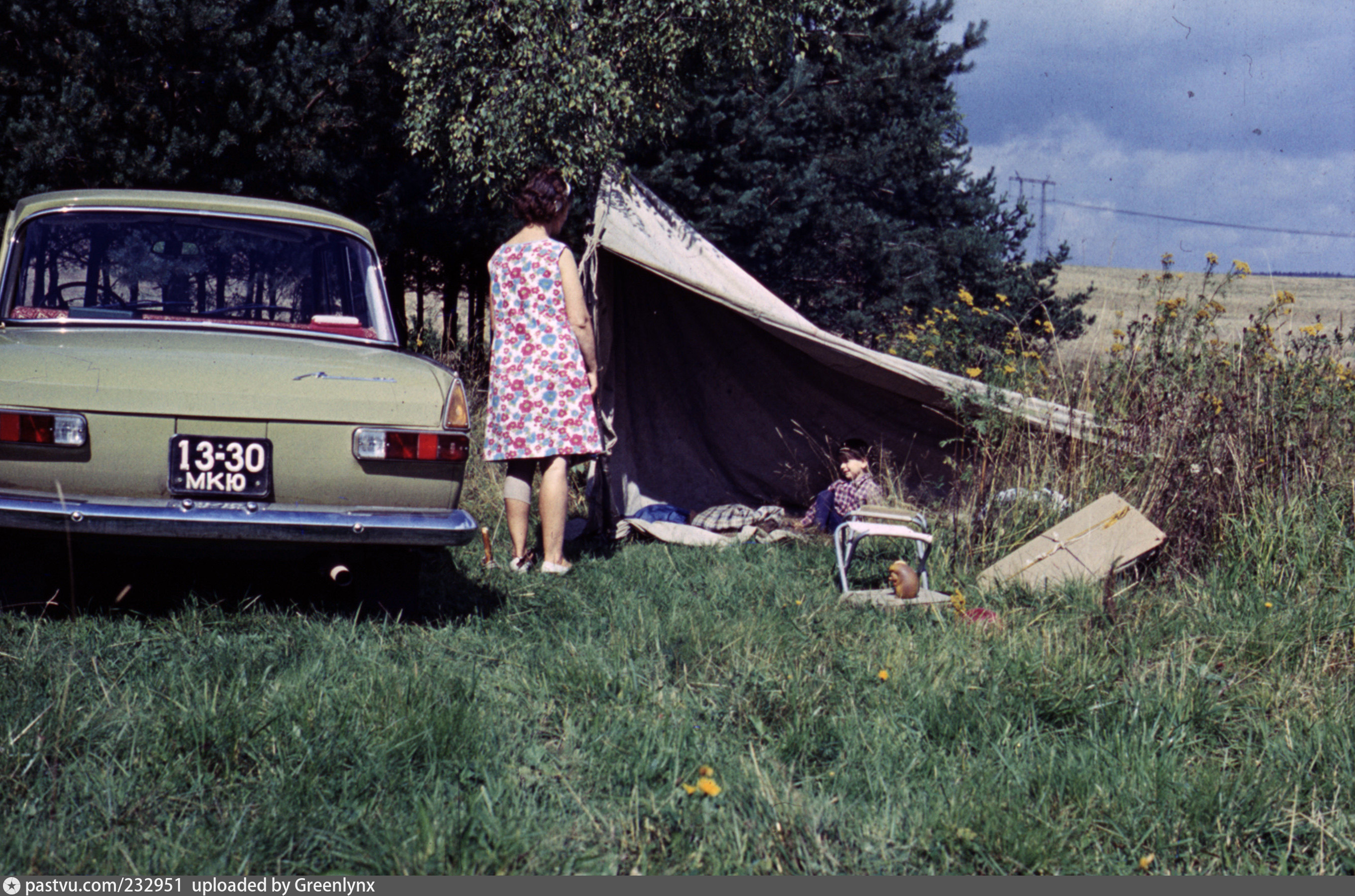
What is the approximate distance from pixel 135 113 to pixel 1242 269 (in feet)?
26.2

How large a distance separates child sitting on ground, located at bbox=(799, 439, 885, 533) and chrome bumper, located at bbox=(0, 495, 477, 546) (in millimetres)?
3125

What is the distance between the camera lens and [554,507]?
466cm

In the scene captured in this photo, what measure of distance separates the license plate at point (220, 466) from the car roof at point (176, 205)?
1473 millimetres

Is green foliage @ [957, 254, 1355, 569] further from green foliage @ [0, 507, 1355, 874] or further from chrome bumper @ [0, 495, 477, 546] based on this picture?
chrome bumper @ [0, 495, 477, 546]

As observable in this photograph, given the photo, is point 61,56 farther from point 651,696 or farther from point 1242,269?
point 1242,269

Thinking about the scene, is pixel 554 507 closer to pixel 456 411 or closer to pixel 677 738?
pixel 456 411

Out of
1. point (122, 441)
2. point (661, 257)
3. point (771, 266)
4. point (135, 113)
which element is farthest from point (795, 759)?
point (771, 266)

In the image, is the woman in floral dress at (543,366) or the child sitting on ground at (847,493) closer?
the woman in floral dress at (543,366)

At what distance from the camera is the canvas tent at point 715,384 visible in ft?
19.1

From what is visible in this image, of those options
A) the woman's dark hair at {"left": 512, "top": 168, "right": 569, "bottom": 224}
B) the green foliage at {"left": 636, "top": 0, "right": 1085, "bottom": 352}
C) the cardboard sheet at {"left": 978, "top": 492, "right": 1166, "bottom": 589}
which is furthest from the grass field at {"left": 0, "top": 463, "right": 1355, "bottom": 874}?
the green foliage at {"left": 636, "top": 0, "right": 1085, "bottom": 352}

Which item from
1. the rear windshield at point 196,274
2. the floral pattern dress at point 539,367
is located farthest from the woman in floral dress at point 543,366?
the rear windshield at point 196,274

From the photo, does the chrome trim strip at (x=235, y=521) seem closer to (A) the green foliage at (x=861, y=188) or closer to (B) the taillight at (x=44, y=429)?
(B) the taillight at (x=44, y=429)

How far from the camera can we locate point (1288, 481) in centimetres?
466

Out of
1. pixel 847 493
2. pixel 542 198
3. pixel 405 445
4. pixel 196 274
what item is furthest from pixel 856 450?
pixel 196 274
